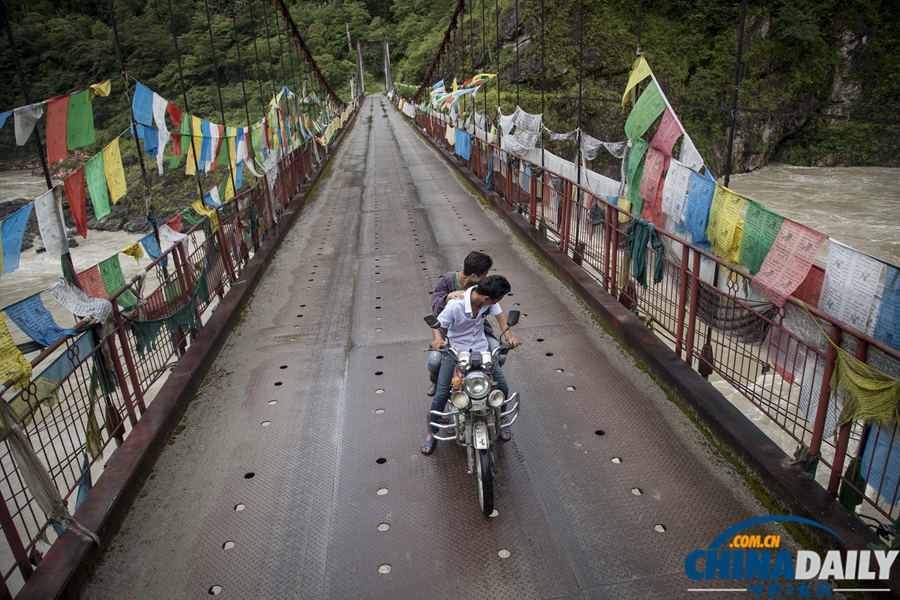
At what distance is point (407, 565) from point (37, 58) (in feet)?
154

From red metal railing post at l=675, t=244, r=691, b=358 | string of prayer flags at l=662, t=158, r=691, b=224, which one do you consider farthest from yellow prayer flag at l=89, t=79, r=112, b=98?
string of prayer flags at l=662, t=158, r=691, b=224

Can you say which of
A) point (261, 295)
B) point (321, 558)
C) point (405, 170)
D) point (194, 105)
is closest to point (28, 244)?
point (194, 105)

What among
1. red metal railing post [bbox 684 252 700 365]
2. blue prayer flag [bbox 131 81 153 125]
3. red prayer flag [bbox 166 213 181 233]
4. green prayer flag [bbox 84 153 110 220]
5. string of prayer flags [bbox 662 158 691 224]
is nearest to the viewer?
red metal railing post [bbox 684 252 700 365]

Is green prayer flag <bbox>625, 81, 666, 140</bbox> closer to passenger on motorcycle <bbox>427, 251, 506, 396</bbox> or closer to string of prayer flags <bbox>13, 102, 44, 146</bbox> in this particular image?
passenger on motorcycle <bbox>427, 251, 506, 396</bbox>

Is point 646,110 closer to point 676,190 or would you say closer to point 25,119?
point 676,190

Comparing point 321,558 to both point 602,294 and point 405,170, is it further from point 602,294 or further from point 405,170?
point 405,170

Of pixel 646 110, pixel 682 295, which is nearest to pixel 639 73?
pixel 646 110

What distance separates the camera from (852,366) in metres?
3.22

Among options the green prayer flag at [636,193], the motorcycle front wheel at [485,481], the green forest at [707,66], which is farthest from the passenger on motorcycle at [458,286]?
the green forest at [707,66]

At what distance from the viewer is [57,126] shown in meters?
5.18

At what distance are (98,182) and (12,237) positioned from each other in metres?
1.73

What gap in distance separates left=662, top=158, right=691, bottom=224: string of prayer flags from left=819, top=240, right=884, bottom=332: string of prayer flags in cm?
289

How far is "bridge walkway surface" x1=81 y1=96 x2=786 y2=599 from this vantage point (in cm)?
350

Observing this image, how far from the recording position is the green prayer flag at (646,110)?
24.2 ft
